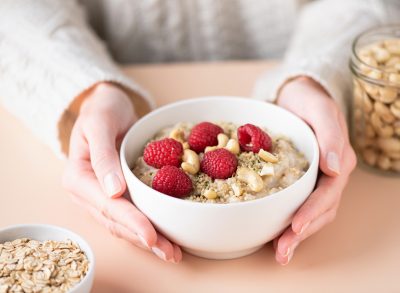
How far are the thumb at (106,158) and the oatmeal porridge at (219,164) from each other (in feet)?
0.09

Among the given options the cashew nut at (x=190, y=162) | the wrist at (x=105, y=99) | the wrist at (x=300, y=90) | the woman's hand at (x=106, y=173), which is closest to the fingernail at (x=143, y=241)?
the woman's hand at (x=106, y=173)

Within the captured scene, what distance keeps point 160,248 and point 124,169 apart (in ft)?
0.36

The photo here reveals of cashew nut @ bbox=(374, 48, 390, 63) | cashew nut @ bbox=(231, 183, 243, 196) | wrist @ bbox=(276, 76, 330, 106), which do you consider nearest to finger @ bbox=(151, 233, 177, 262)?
cashew nut @ bbox=(231, 183, 243, 196)

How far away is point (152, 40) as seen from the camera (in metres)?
1.25

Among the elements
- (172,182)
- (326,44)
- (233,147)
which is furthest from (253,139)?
(326,44)

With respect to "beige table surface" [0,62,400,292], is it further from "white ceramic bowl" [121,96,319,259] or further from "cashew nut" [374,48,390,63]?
"cashew nut" [374,48,390,63]

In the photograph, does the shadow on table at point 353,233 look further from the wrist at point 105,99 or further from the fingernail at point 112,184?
the wrist at point 105,99

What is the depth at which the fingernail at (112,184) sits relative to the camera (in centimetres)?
71

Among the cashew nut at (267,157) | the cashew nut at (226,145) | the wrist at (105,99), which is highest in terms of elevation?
the wrist at (105,99)

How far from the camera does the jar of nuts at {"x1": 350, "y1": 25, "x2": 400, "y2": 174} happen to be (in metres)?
0.83

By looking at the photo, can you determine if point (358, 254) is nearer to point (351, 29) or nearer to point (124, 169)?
point (124, 169)

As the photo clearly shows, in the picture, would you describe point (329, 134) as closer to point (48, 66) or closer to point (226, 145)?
point (226, 145)

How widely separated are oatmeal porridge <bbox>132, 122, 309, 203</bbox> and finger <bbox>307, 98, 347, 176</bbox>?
3 centimetres

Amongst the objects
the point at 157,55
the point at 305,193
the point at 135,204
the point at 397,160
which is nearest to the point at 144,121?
the point at 135,204
